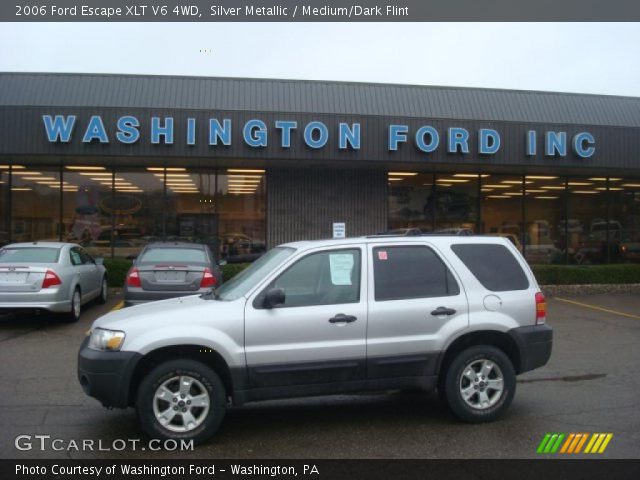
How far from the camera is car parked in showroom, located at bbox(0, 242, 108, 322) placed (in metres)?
10.6

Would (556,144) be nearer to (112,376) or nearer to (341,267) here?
(341,267)

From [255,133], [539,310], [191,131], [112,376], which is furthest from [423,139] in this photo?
[112,376]

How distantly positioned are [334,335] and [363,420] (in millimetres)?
1064

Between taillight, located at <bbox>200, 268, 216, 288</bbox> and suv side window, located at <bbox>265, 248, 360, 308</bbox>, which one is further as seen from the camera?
taillight, located at <bbox>200, 268, 216, 288</bbox>

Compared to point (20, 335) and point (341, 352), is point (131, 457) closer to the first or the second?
point (341, 352)

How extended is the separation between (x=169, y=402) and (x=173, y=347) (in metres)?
0.45

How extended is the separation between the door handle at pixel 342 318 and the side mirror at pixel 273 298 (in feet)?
1.57

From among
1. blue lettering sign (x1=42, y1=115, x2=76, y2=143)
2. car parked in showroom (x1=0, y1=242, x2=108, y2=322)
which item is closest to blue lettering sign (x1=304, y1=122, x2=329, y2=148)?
blue lettering sign (x1=42, y1=115, x2=76, y2=143)

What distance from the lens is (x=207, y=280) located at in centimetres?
1067

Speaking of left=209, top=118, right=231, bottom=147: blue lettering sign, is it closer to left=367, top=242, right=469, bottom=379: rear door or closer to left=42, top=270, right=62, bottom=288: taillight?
left=42, top=270, right=62, bottom=288: taillight

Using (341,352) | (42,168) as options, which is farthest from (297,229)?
(341,352)

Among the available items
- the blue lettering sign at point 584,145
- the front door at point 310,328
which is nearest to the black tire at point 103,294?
the front door at point 310,328

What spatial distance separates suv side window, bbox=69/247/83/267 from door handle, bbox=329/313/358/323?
25.6 ft
